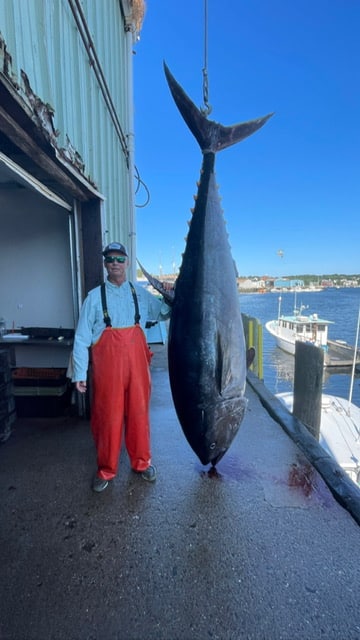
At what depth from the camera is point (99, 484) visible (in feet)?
7.75

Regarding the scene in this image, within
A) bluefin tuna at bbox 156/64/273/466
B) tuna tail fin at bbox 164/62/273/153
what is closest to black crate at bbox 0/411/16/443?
bluefin tuna at bbox 156/64/273/466

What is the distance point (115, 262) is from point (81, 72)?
1927mm

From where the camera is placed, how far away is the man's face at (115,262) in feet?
7.74

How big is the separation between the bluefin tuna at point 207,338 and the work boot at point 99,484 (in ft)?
2.88

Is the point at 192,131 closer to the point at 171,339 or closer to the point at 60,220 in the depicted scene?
the point at 171,339

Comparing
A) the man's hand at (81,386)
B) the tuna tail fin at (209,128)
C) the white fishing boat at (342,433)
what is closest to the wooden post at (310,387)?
the tuna tail fin at (209,128)

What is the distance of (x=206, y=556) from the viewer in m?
1.80

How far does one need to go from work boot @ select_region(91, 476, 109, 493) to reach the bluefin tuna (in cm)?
88

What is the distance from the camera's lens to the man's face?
236 centimetres

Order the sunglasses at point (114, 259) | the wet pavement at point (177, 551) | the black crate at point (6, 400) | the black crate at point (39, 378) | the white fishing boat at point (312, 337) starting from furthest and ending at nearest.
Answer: the white fishing boat at point (312, 337) < the black crate at point (39, 378) < the black crate at point (6, 400) < the sunglasses at point (114, 259) < the wet pavement at point (177, 551)

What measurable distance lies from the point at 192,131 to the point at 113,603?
268 cm

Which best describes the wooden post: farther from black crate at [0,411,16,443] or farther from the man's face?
black crate at [0,411,16,443]

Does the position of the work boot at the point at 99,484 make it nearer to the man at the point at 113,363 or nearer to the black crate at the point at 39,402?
the man at the point at 113,363

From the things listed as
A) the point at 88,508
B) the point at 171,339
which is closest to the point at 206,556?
the point at 88,508
